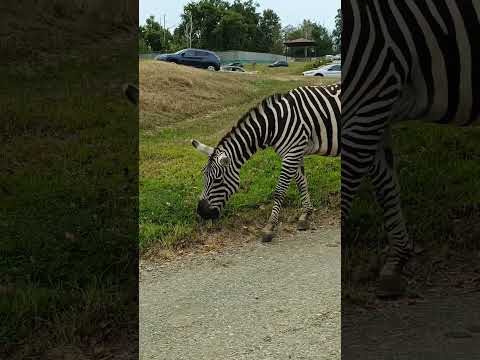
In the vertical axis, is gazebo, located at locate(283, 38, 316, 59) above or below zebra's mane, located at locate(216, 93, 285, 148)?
above

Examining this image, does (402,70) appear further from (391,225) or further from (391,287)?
(391,287)

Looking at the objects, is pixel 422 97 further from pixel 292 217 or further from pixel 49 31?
pixel 49 31

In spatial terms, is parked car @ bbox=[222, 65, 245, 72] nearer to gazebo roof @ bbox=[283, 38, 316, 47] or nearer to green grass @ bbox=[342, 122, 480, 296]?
gazebo roof @ bbox=[283, 38, 316, 47]

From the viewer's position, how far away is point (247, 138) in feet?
13.0

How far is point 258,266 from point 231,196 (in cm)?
51

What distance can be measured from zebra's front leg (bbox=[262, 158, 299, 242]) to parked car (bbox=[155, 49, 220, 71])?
92 cm

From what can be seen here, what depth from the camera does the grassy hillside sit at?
3885 millimetres

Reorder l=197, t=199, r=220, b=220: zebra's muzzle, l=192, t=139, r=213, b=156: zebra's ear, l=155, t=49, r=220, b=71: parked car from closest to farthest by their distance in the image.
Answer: l=197, t=199, r=220, b=220: zebra's muzzle → l=192, t=139, r=213, b=156: zebra's ear → l=155, t=49, r=220, b=71: parked car

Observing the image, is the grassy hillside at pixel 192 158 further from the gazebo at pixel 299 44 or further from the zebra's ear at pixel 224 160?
the gazebo at pixel 299 44

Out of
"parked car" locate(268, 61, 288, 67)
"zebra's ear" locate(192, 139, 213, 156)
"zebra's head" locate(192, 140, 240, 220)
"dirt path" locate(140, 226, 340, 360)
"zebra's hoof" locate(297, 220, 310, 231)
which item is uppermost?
"parked car" locate(268, 61, 288, 67)

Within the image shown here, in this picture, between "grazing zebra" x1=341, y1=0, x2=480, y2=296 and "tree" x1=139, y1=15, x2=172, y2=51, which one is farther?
"tree" x1=139, y1=15, x2=172, y2=51

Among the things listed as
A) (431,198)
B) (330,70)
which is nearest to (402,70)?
(330,70)

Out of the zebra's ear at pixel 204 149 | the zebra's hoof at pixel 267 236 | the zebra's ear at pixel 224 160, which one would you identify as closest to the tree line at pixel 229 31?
the zebra's ear at pixel 204 149

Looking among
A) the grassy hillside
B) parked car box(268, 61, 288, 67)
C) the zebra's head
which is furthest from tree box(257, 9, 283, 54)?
the zebra's head
